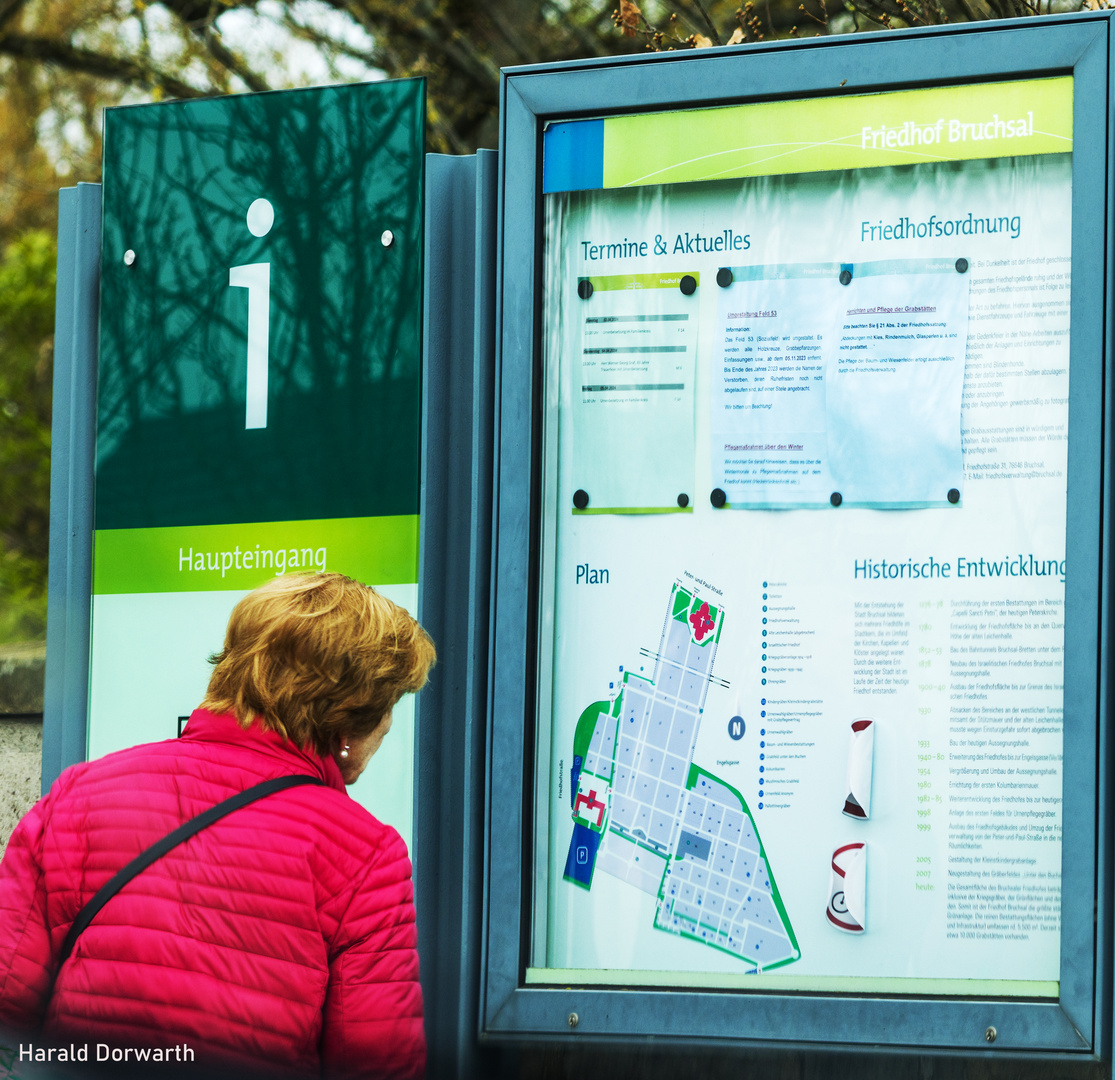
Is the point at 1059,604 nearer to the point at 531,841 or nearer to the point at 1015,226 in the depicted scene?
the point at 1015,226

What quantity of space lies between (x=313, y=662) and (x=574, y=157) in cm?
129

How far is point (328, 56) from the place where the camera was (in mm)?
8273

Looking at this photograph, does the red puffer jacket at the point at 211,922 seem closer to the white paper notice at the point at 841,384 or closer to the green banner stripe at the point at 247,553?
the green banner stripe at the point at 247,553

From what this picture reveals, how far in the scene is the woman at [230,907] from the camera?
2.07 m

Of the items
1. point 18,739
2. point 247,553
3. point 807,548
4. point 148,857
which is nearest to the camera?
point 148,857

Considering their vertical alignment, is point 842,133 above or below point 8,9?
below

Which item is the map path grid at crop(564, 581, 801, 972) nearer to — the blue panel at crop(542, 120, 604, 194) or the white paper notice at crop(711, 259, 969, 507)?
the white paper notice at crop(711, 259, 969, 507)

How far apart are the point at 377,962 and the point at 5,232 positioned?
12.3 meters

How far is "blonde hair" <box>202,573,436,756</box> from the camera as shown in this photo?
2.24 m

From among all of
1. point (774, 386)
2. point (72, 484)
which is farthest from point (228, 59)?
point (774, 386)

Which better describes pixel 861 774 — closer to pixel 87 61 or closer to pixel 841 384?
pixel 841 384

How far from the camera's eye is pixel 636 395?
2.87 meters

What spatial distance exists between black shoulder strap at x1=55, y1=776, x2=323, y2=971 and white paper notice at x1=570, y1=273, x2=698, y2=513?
3.53ft

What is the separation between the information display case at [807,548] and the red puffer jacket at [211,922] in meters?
0.69
